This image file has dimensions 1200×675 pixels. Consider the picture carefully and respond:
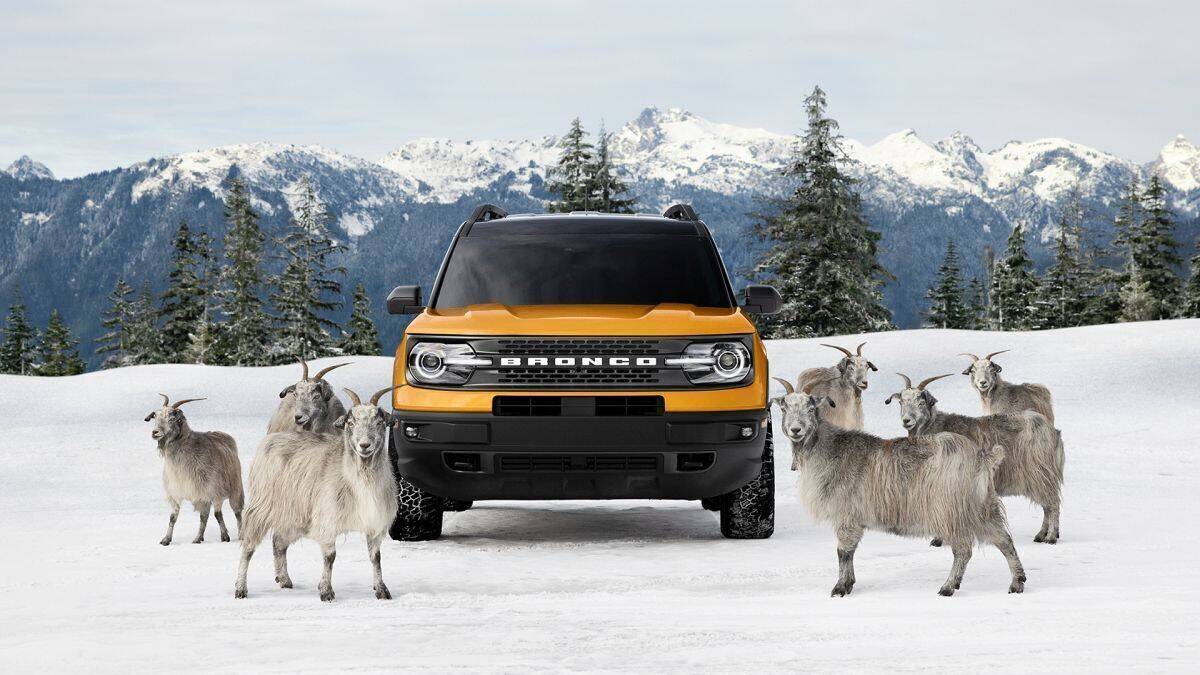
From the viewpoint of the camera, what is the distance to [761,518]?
31.7ft

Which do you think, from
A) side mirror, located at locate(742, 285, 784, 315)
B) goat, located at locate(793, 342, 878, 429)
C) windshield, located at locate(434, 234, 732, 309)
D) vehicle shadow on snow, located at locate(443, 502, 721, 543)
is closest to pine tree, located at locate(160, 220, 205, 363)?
goat, located at locate(793, 342, 878, 429)

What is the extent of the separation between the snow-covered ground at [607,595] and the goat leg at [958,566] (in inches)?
4.6

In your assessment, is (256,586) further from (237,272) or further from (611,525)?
(237,272)

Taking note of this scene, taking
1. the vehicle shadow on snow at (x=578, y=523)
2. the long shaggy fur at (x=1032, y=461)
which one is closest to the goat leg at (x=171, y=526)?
the vehicle shadow on snow at (x=578, y=523)

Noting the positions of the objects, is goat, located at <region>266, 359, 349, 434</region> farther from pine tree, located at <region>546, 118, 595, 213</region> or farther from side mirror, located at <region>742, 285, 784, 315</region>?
pine tree, located at <region>546, 118, 595, 213</region>

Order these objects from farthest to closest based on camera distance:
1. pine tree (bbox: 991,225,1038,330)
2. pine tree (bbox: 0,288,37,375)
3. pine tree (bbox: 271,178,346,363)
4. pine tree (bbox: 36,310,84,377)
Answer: pine tree (bbox: 0,288,37,375) < pine tree (bbox: 36,310,84,377) < pine tree (bbox: 991,225,1038,330) < pine tree (bbox: 271,178,346,363)

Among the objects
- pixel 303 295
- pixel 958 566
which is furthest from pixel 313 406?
pixel 303 295

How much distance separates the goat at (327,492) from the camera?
7453 millimetres

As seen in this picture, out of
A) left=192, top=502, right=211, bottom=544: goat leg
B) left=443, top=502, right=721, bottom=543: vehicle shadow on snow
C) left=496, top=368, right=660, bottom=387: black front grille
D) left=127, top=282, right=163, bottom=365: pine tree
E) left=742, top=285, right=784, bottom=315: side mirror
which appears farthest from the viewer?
left=127, top=282, right=163, bottom=365: pine tree

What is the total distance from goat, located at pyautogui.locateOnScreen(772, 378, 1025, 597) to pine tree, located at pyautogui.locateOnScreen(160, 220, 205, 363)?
66.6 m

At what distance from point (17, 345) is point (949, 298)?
72421mm

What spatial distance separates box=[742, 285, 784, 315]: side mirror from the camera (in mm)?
9820

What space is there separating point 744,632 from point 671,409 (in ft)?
7.72

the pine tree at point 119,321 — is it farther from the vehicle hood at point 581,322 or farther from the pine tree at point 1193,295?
the vehicle hood at point 581,322
